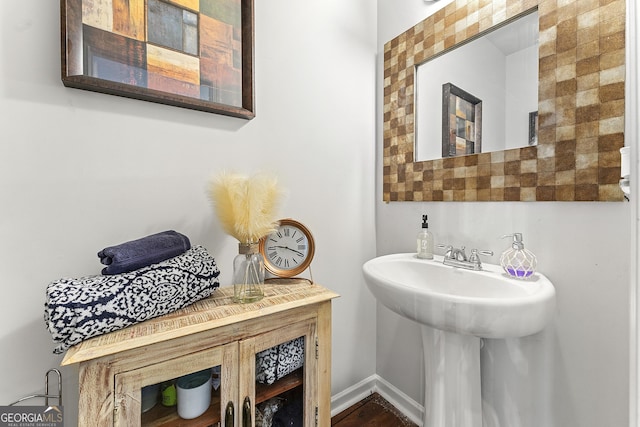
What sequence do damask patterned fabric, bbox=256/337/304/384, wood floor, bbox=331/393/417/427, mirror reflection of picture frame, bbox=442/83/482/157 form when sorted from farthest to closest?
wood floor, bbox=331/393/417/427 → mirror reflection of picture frame, bbox=442/83/482/157 → damask patterned fabric, bbox=256/337/304/384

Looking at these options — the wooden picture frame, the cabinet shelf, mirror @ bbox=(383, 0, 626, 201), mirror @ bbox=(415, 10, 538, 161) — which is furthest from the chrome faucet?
the wooden picture frame

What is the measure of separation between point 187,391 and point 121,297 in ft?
0.94

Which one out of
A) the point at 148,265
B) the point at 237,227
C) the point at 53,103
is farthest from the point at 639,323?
the point at 53,103

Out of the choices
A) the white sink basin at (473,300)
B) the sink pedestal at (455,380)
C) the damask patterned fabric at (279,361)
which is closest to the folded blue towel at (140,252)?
the damask patterned fabric at (279,361)

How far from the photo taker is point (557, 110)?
860 mm

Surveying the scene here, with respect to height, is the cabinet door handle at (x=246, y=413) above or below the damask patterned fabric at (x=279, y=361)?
below

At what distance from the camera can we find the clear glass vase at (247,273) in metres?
0.84

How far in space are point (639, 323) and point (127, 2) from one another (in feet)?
4.11

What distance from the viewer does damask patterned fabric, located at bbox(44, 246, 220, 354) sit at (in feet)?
1.88

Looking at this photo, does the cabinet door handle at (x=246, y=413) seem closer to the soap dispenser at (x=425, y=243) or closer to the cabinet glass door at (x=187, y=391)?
the cabinet glass door at (x=187, y=391)

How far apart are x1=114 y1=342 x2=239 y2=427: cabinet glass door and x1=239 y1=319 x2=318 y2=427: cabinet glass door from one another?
4 cm

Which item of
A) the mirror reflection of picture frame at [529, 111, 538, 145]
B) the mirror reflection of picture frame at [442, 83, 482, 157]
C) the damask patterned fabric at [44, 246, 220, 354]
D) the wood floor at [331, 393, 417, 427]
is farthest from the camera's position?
the wood floor at [331, 393, 417, 427]

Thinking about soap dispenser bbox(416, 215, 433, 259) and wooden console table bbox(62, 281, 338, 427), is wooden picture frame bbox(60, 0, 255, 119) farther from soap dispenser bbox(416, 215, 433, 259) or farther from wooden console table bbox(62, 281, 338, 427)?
soap dispenser bbox(416, 215, 433, 259)

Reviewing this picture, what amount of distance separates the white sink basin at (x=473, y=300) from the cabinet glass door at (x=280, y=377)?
0.28 meters
